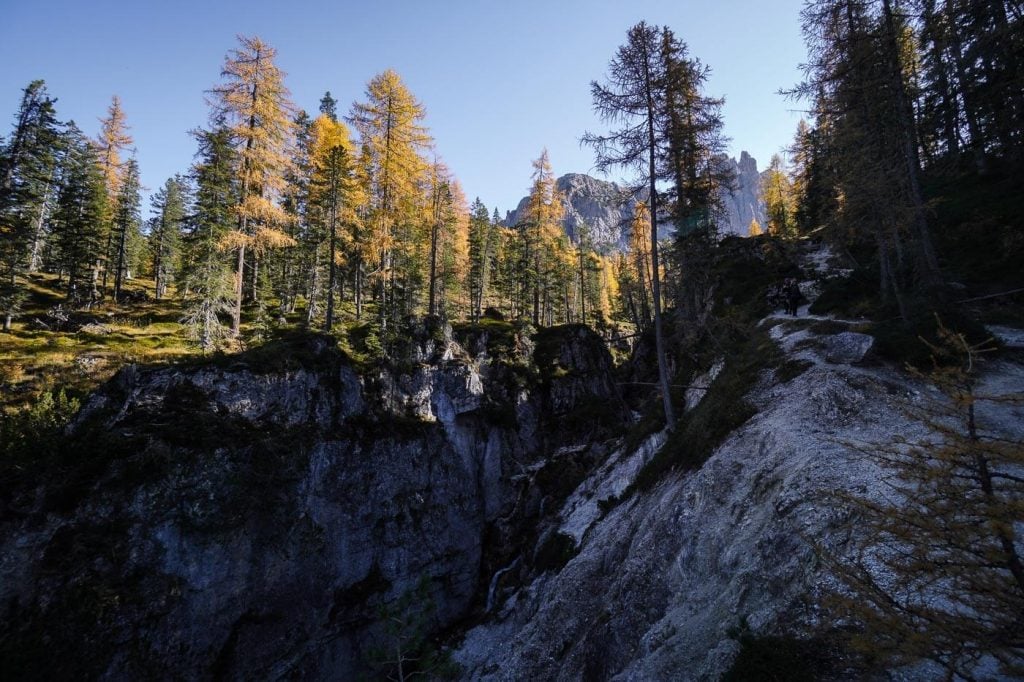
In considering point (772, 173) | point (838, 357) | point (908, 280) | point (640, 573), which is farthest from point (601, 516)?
point (772, 173)

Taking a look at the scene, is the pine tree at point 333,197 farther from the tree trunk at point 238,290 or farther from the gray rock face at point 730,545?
the gray rock face at point 730,545

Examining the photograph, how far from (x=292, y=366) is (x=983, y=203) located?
38441 mm

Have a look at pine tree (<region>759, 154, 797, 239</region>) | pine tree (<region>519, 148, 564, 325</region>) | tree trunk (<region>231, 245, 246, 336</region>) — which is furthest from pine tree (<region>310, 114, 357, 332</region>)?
pine tree (<region>759, 154, 797, 239</region>)

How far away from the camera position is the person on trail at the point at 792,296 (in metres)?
23.0

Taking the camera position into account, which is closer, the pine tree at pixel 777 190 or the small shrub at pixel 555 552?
the small shrub at pixel 555 552

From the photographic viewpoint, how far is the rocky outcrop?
16.9m

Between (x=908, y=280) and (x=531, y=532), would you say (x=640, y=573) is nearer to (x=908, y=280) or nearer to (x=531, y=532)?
(x=531, y=532)

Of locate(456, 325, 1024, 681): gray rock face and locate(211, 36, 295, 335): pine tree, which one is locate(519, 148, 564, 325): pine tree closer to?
locate(211, 36, 295, 335): pine tree

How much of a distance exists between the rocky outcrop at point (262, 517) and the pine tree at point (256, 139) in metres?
6.56

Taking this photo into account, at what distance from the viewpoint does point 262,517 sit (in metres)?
21.5

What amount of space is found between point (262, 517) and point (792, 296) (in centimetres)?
2807

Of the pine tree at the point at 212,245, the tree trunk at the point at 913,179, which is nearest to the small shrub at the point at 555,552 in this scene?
the tree trunk at the point at 913,179

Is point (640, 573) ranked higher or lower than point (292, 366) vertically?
lower

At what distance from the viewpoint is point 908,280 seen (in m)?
21.4
